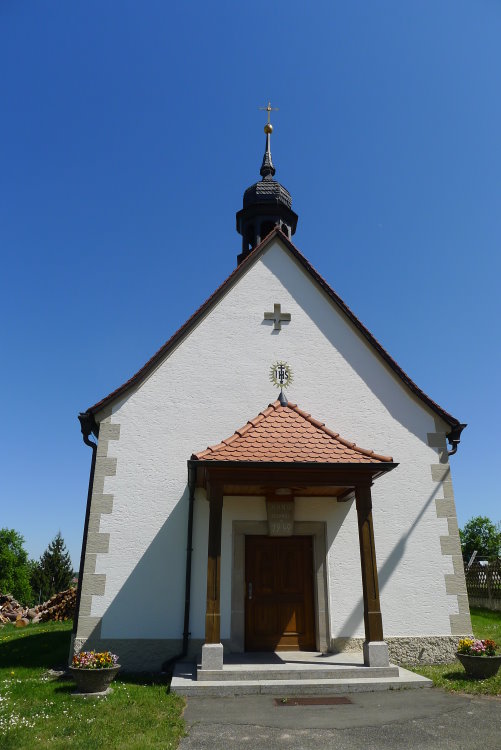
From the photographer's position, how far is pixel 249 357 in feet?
36.7

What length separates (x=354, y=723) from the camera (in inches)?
230

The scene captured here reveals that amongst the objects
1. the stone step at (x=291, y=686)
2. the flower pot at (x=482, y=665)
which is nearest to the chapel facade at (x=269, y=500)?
the stone step at (x=291, y=686)

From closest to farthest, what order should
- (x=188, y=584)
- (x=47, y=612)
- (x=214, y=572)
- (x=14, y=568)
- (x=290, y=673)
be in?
(x=290, y=673), (x=214, y=572), (x=188, y=584), (x=47, y=612), (x=14, y=568)

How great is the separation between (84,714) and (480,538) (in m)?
47.1

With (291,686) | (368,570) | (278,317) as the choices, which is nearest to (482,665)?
(368,570)

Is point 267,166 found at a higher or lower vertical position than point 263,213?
higher

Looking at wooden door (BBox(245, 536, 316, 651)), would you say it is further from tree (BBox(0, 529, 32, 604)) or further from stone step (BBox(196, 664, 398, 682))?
tree (BBox(0, 529, 32, 604))

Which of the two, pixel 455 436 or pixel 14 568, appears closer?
pixel 455 436

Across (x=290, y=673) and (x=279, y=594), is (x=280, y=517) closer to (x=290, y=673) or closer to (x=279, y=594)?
(x=279, y=594)

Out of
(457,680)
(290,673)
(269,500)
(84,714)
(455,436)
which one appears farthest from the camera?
(455,436)

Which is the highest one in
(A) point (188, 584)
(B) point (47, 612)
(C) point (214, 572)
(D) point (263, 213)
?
(D) point (263, 213)

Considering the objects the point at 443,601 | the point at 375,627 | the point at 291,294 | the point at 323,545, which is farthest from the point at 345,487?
the point at 291,294

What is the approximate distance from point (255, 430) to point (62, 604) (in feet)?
51.3

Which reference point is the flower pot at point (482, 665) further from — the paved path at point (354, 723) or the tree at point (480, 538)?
the tree at point (480, 538)
